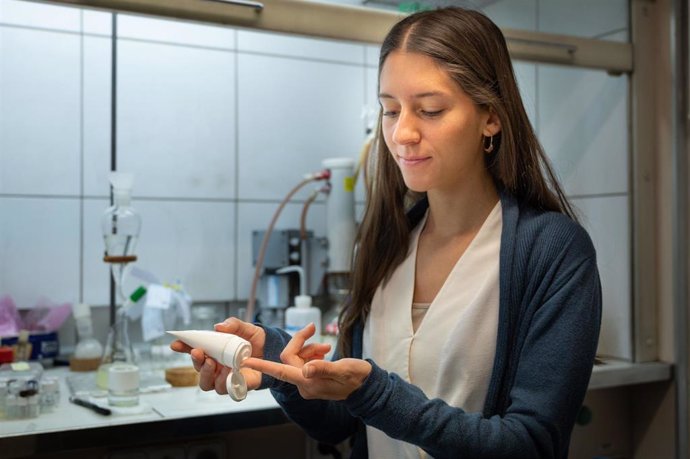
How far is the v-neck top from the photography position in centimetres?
97

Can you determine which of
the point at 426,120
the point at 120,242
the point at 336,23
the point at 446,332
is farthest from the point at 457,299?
the point at 120,242

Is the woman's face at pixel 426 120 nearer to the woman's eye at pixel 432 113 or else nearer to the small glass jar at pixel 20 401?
the woman's eye at pixel 432 113

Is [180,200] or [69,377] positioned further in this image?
[180,200]

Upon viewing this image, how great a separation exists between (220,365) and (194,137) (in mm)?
1202

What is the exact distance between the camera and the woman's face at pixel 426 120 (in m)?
0.97

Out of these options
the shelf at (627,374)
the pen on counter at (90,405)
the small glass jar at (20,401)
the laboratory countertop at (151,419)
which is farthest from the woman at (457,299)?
the shelf at (627,374)

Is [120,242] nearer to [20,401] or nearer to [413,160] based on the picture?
[20,401]

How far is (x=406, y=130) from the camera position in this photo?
0.96 m

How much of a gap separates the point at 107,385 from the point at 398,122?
0.91 metres

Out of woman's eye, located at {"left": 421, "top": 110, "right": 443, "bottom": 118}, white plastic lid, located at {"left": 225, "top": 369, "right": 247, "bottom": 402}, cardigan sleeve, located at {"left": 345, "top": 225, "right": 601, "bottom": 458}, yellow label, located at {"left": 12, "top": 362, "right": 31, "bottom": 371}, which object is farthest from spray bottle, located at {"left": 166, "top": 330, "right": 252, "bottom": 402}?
yellow label, located at {"left": 12, "top": 362, "right": 31, "bottom": 371}

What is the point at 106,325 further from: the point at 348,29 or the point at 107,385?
the point at 348,29

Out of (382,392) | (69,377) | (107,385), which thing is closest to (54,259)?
(69,377)

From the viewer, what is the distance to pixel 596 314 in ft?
3.00

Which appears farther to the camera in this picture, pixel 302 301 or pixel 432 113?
pixel 302 301
